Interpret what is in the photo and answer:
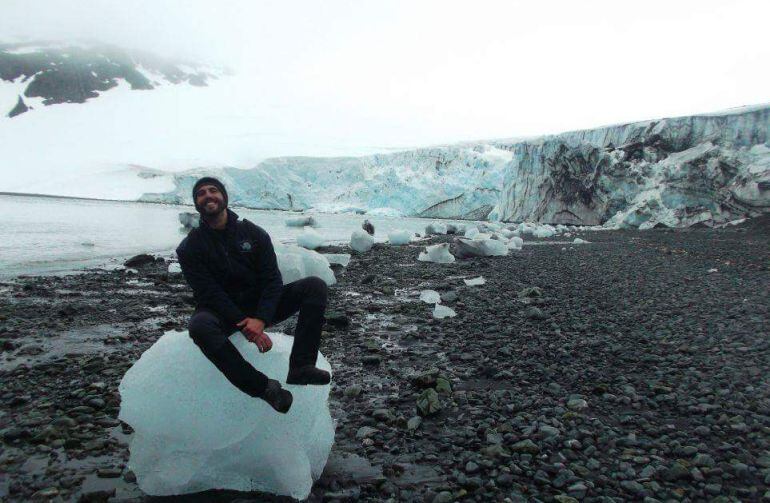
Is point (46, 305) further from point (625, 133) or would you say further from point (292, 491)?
point (625, 133)

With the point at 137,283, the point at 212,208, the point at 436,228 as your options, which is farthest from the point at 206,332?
the point at 436,228

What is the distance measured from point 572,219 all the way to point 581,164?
4.70m

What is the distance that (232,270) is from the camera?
9.45ft

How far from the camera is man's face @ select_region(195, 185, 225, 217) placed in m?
2.87

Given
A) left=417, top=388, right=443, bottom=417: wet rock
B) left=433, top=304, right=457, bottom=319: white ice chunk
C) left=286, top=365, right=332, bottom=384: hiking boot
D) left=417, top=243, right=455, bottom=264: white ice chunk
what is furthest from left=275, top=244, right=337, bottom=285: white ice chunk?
left=286, top=365, right=332, bottom=384: hiking boot

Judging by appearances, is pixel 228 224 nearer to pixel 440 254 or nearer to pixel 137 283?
pixel 137 283

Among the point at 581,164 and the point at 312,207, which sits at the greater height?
the point at 581,164

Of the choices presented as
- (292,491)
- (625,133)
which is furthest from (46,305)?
(625,133)

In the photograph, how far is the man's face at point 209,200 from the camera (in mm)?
2867

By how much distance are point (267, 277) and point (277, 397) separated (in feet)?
2.72

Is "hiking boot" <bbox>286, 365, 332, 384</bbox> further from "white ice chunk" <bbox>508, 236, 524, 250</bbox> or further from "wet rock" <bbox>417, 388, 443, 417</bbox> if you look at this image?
"white ice chunk" <bbox>508, 236, 524, 250</bbox>

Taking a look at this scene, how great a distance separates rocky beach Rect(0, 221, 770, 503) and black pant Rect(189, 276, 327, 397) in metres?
0.63

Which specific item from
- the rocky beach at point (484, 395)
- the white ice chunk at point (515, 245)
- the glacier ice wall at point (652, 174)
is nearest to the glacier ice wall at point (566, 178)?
the glacier ice wall at point (652, 174)

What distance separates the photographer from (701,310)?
6051 mm
